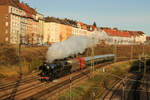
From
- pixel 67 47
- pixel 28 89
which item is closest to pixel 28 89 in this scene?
pixel 28 89

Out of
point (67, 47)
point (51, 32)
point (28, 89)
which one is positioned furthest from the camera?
point (51, 32)

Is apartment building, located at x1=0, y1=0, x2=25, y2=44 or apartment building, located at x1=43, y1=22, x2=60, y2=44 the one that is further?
apartment building, located at x1=43, y1=22, x2=60, y2=44

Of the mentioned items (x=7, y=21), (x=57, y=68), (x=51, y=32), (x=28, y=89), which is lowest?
(x=28, y=89)

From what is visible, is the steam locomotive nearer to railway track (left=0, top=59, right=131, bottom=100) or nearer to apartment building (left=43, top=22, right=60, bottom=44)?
railway track (left=0, top=59, right=131, bottom=100)

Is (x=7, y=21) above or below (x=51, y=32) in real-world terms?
above

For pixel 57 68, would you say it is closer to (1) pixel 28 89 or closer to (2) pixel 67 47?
(1) pixel 28 89

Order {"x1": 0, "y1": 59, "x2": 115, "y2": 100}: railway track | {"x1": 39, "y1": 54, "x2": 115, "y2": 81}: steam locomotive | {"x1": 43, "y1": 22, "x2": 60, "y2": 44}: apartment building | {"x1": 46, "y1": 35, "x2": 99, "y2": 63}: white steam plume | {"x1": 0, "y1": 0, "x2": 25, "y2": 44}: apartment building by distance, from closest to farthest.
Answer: {"x1": 0, "y1": 59, "x2": 115, "y2": 100}: railway track
{"x1": 39, "y1": 54, "x2": 115, "y2": 81}: steam locomotive
{"x1": 46, "y1": 35, "x2": 99, "y2": 63}: white steam plume
{"x1": 0, "y1": 0, "x2": 25, "y2": 44}: apartment building
{"x1": 43, "y1": 22, "x2": 60, "y2": 44}: apartment building

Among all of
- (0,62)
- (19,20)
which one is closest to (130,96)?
(0,62)

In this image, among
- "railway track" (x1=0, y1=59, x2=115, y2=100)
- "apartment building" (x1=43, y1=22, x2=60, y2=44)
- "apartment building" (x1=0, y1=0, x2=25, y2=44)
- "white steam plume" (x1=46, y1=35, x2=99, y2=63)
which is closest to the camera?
"railway track" (x1=0, y1=59, x2=115, y2=100)

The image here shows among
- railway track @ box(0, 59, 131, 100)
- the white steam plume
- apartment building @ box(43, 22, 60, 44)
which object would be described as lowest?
railway track @ box(0, 59, 131, 100)

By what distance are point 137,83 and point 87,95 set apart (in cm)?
1683

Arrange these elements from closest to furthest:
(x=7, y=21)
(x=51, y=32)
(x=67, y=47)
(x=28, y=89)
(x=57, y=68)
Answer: (x=28, y=89) < (x=57, y=68) < (x=67, y=47) < (x=7, y=21) < (x=51, y=32)

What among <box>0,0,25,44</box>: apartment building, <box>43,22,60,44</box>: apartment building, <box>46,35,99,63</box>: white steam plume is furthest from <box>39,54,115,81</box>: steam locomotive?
<box>43,22,60,44</box>: apartment building

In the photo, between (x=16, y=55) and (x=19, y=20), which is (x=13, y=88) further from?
(x=19, y=20)
